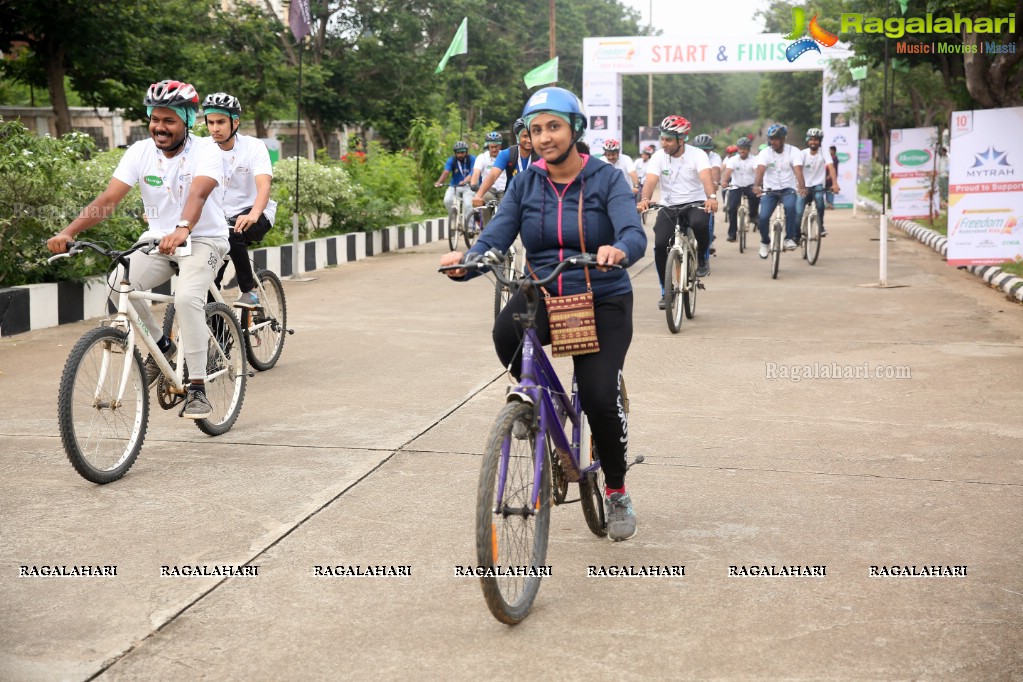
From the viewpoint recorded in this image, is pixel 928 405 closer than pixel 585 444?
No

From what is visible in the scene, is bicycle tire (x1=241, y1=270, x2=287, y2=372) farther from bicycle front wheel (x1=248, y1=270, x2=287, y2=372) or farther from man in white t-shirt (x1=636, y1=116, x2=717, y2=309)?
man in white t-shirt (x1=636, y1=116, x2=717, y2=309)

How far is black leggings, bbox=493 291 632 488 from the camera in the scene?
14.0 feet

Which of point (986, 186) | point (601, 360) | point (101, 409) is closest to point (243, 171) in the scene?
point (101, 409)

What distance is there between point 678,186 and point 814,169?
244 inches

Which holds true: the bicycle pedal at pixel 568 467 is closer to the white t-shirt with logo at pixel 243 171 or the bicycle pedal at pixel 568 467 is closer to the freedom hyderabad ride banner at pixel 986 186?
the white t-shirt with logo at pixel 243 171

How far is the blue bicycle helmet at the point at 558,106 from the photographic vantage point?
4.27 m

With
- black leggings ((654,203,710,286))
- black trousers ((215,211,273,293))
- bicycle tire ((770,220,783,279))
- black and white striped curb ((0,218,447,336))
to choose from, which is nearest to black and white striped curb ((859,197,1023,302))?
bicycle tire ((770,220,783,279))

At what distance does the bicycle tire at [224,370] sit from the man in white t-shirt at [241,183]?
1.28 metres

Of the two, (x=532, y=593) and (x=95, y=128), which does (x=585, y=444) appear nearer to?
(x=532, y=593)

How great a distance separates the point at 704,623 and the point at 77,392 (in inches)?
115

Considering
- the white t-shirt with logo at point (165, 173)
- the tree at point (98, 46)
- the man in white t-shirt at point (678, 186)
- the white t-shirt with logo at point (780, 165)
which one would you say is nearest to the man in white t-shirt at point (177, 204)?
the white t-shirt with logo at point (165, 173)

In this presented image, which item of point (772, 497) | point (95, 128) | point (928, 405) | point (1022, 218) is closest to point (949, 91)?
point (1022, 218)

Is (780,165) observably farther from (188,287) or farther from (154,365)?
(154,365)

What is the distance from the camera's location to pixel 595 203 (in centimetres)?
439
